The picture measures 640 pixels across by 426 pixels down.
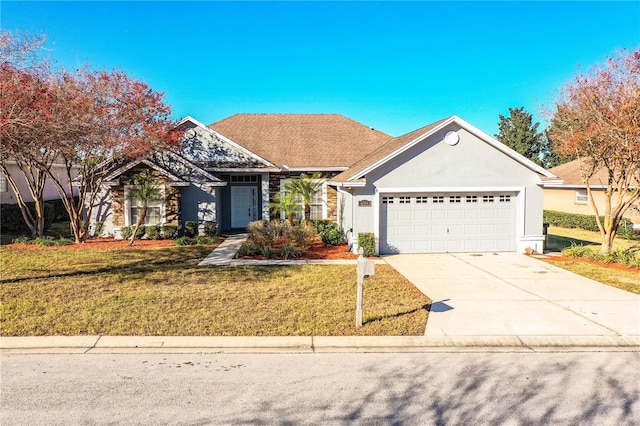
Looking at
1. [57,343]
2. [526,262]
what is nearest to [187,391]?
[57,343]

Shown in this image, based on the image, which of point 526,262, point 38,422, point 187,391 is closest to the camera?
point 38,422

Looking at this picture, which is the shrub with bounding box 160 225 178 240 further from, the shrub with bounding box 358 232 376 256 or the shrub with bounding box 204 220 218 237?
the shrub with bounding box 358 232 376 256

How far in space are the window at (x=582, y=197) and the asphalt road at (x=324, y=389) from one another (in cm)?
2333

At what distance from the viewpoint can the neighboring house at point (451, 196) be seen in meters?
14.8

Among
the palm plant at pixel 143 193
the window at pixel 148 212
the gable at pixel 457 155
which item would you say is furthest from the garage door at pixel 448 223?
the window at pixel 148 212

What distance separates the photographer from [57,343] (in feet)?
21.5

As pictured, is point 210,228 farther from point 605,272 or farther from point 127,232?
point 605,272

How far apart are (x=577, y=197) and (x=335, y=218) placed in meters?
17.0

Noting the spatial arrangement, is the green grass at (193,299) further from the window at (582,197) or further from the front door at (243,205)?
the window at (582,197)

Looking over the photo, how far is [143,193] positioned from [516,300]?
44.5 ft

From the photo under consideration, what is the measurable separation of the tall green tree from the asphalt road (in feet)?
144

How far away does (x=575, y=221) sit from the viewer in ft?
82.5

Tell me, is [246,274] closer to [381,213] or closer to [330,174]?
[381,213]

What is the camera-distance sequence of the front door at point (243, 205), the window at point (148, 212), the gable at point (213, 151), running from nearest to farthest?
the window at point (148, 212), the gable at point (213, 151), the front door at point (243, 205)
